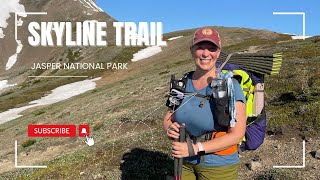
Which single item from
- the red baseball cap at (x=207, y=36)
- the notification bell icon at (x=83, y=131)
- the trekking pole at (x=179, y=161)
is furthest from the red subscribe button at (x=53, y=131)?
the red baseball cap at (x=207, y=36)

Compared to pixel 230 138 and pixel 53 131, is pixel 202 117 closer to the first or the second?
pixel 230 138

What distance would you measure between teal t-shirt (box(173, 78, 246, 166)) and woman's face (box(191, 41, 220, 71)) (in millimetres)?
347

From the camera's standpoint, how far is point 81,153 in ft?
59.2

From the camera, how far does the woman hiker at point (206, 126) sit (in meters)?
6.00

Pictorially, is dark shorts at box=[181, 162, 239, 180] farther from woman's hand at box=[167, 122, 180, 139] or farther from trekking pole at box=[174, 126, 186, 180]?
woman's hand at box=[167, 122, 180, 139]

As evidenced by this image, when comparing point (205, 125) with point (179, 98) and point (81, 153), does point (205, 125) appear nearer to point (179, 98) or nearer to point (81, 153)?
point (179, 98)

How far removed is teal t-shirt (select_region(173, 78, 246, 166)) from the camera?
6.10 metres

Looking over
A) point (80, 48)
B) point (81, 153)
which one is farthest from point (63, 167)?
point (80, 48)

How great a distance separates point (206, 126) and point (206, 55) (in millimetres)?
1139

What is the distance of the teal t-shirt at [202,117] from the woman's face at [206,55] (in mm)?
347

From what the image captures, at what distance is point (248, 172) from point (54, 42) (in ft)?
611

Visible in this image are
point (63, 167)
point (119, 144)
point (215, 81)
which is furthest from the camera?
point (119, 144)

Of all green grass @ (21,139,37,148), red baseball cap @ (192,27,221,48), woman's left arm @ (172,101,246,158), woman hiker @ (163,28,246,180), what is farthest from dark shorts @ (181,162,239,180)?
green grass @ (21,139,37,148)

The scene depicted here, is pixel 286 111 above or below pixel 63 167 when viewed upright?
above
